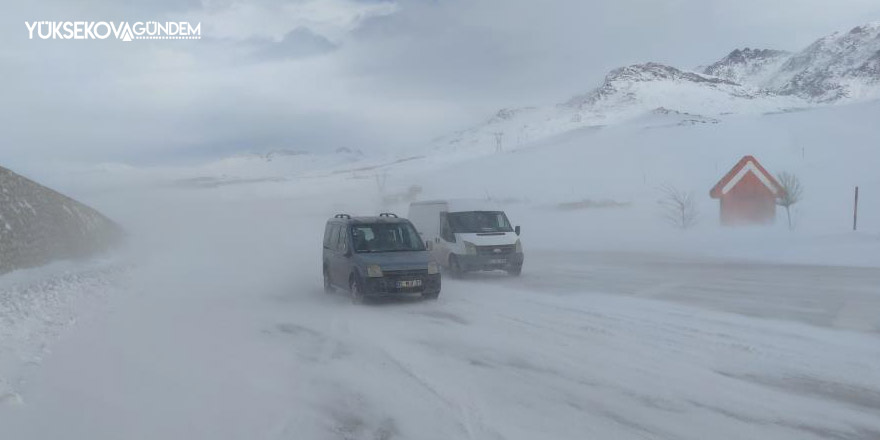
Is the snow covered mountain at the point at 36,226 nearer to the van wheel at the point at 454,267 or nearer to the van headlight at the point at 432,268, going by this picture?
the van headlight at the point at 432,268

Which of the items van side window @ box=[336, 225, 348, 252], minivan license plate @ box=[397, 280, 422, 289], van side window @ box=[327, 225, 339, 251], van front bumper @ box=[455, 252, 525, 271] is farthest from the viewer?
van front bumper @ box=[455, 252, 525, 271]

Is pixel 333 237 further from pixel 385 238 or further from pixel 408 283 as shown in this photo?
pixel 408 283

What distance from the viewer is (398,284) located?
45.2ft

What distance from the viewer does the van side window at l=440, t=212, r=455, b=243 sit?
761 inches

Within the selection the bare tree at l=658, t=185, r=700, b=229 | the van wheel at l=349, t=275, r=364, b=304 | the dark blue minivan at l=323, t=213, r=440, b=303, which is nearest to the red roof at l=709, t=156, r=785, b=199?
the bare tree at l=658, t=185, r=700, b=229

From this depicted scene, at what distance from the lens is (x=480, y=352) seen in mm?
9484

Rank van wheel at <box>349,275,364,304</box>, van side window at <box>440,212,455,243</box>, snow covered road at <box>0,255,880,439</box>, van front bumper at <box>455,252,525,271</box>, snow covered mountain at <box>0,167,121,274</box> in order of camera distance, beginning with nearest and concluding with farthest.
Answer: snow covered road at <box>0,255,880,439</box>
van wheel at <box>349,275,364,304</box>
snow covered mountain at <box>0,167,121,274</box>
van front bumper at <box>455,252,525,271</box>
van side window at <box>440,212,455,243</box>

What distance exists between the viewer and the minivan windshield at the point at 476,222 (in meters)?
19.4

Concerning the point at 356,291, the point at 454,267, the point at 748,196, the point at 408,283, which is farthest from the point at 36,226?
the point at 748,196

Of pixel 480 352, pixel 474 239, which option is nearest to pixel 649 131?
pixel 474 239

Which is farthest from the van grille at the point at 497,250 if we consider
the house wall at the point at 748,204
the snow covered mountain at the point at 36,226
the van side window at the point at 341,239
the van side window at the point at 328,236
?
the house wall at the point at 748,204

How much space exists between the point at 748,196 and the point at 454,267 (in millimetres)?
19495

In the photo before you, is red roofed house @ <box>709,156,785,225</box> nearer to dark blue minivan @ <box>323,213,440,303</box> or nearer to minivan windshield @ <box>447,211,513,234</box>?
minivan windshield @ <box>447,211,513,234</box>

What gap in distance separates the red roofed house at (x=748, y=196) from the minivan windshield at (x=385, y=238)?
21265mm
